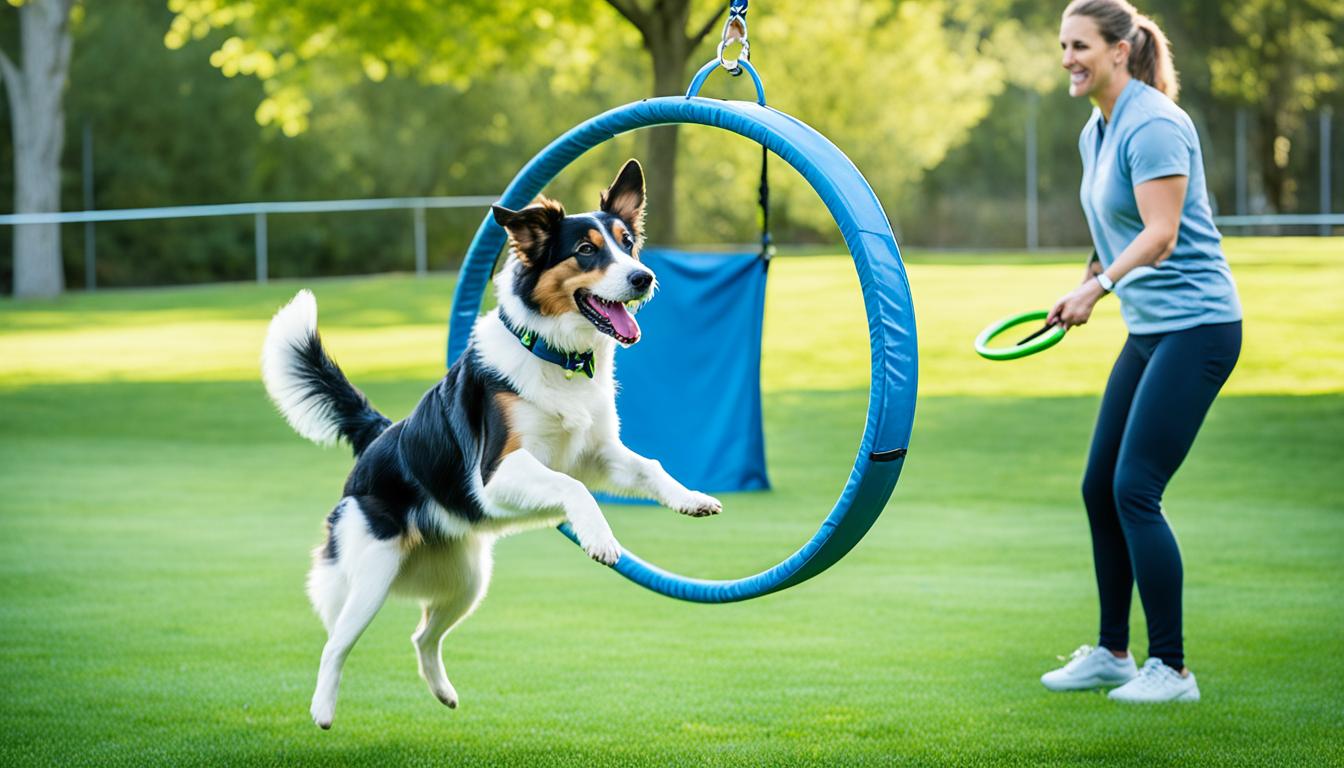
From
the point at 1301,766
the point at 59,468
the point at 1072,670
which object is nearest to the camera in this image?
the point at 1301,766

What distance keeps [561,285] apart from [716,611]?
11.5 feet

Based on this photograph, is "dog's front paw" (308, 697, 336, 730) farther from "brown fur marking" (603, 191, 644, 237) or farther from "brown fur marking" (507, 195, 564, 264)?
"brown fur marking" (603, 191, 644, 237)

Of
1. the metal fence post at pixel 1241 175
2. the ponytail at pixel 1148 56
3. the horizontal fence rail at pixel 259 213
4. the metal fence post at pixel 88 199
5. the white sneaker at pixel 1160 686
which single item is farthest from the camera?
the metal fence post at pixel 1241 175

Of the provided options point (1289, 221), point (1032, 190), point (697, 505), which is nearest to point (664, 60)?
point (697, 505)

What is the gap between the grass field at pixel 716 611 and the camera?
16.9ft

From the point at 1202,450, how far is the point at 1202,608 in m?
5.59

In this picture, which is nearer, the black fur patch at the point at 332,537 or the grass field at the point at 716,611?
the black fur patch at the point at 332,537

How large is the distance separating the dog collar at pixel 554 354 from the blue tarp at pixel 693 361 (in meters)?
5.38

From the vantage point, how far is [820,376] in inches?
679

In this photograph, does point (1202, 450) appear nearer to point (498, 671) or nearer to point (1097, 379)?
point (1097, 379)

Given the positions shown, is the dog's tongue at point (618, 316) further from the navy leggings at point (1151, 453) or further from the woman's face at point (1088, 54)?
the navy leggings at point (1151, 453)

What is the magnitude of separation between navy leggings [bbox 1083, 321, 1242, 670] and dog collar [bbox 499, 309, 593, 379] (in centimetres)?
208

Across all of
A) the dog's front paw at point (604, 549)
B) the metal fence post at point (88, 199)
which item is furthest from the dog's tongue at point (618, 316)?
the metal fence post at point (88, 199)

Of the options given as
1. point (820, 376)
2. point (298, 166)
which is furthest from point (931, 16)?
point (820, 376)
